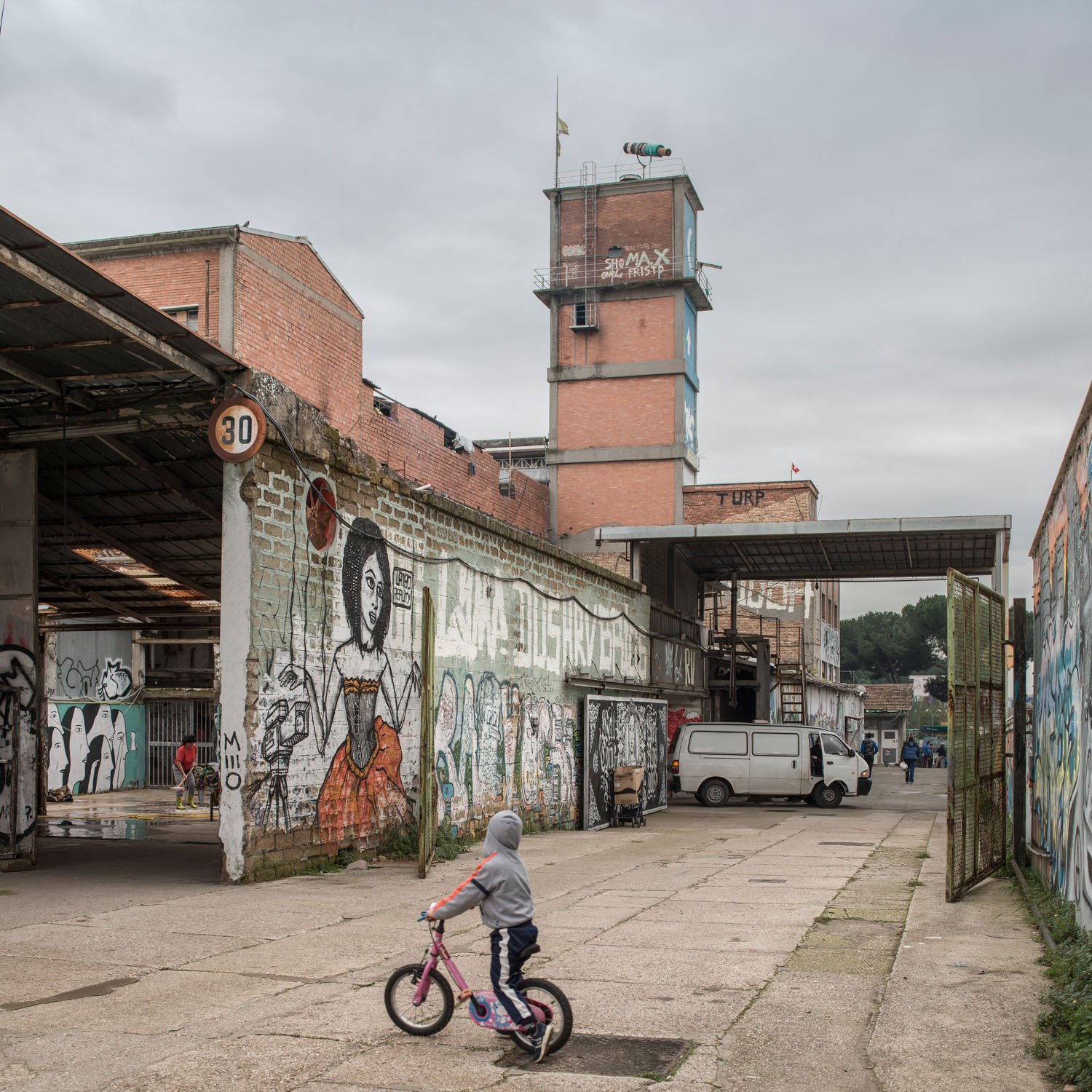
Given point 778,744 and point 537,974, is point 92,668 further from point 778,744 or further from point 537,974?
point 537,974

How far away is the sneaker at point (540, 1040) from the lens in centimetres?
550

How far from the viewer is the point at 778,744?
89.0 ft

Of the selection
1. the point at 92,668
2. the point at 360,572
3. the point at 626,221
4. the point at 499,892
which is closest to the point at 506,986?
the point at 499,892

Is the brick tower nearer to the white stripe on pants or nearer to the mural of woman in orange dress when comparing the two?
the mural of woman in orange dress

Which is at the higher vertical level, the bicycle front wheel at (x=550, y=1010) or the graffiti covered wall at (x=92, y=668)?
the graffiti covered wall at (x=92, y=668)

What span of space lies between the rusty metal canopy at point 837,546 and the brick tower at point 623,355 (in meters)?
10.1

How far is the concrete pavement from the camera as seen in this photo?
5.45 meters

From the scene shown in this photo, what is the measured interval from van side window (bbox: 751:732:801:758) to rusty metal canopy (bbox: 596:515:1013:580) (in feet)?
14.5

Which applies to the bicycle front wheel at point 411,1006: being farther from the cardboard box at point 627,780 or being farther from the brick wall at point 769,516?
the brick wall at point 769,516

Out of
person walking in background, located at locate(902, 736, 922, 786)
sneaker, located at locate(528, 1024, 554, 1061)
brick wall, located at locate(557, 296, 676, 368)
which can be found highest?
brick wall, located at locate(557, 296, 676, 368)

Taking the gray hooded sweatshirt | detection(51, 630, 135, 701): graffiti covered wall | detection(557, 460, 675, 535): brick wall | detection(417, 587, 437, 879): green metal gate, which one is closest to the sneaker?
the gray hooded sweatshirt

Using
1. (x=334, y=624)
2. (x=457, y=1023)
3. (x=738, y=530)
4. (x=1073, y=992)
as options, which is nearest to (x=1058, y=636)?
(x=1073, y=992)

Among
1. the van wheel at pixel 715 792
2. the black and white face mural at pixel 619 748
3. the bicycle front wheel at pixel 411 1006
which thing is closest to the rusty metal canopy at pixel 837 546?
the black and white face mural at pixel 619 748

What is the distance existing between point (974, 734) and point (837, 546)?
59.9 feet
